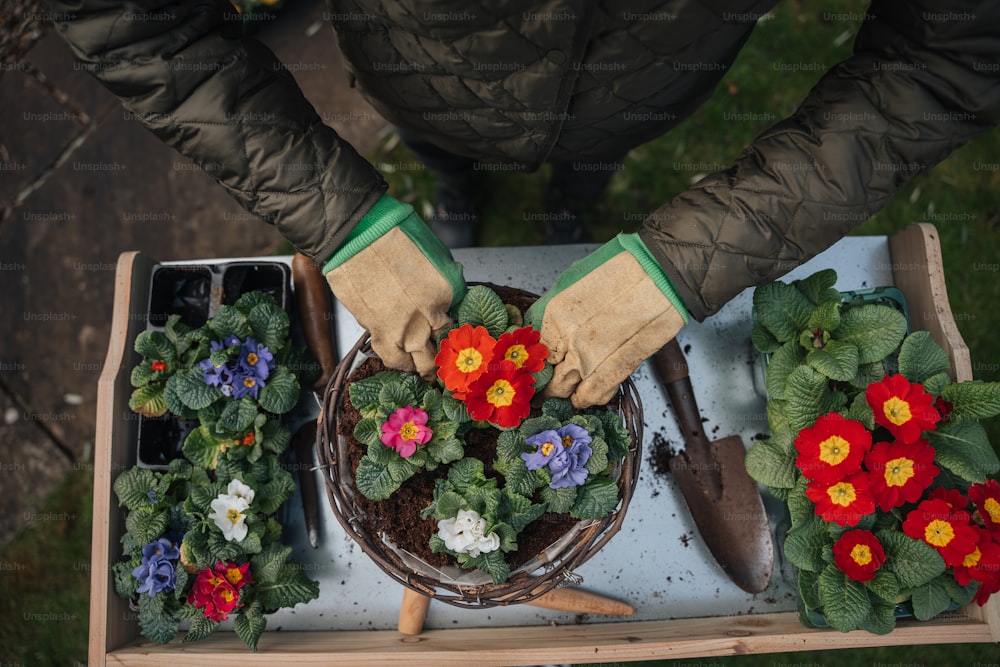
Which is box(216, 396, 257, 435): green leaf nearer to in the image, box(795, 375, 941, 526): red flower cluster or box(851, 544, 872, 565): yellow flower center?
box(795, 375, 941, 526): red flower cluster

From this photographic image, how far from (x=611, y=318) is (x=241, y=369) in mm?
786

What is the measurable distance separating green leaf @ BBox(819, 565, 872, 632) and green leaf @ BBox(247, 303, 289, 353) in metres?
1.23

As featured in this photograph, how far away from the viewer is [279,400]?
141cm

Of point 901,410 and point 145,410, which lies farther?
point 145,410

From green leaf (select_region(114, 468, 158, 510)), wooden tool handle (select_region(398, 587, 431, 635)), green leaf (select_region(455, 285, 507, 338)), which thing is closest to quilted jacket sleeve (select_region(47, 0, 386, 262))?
green leaf (select_region(455, 285, 507, 338))

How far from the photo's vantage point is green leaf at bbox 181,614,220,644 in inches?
54.2

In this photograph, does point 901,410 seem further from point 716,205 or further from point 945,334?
point 716,205

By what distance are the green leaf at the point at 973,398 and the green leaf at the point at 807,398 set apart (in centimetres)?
21

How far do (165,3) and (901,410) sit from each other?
4.79 feet

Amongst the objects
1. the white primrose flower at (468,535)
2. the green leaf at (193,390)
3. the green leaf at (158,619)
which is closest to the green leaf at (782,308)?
the white primrose flower at (468,535)

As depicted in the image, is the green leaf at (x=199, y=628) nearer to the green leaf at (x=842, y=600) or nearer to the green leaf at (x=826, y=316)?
the green leaf at (x=842, y=600)

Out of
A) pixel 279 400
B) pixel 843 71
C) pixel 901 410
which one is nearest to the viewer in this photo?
pixel 843 71

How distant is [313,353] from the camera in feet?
4.99

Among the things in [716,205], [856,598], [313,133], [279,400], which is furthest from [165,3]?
[856,598]
